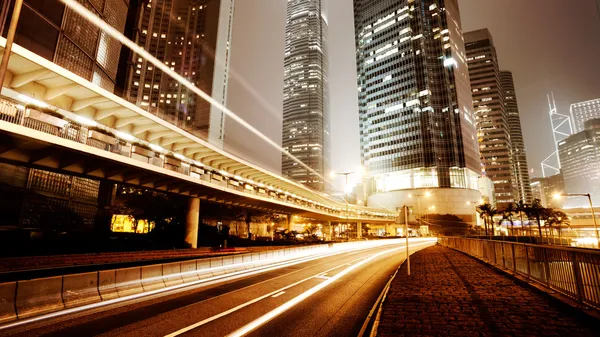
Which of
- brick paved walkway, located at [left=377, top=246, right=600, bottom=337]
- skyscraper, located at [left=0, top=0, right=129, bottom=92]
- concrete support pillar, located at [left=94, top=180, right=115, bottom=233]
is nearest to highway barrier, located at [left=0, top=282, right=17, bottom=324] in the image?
brick paved walkway, located at [left=377, top=246, right=600, bottom=337]

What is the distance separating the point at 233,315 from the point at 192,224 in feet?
86.0

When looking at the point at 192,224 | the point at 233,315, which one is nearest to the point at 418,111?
the point at 192,224

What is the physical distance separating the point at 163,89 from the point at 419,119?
121 m

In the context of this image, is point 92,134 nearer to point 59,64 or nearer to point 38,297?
point 38,297

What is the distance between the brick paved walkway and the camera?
523cm

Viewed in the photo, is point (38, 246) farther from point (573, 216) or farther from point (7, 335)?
point (573, 216)

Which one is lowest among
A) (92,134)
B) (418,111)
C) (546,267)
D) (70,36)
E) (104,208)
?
(546,267)

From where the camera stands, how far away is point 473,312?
6531mm

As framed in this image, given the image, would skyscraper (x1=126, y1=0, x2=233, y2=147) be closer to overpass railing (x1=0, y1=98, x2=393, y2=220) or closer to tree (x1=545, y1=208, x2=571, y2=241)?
overpass railing (x1=0, y1=98, x2=393, y2=220)

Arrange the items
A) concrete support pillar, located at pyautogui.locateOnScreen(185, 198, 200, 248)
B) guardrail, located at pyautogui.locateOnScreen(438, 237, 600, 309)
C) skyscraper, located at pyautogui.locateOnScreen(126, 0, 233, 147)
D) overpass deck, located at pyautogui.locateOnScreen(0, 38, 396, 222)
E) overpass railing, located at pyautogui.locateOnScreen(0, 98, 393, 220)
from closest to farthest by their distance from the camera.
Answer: guardrail, located at pyautogui.locateOnScreen(438, 237, 600, 309), overpass railing, located at pyautogui.locateOnScreen(0, 98, 393, 220), overpass deck, located at pyautogui.locateOnScreen(0, 38, 396, 222), concrete support pillar, located at pyautogui.locateOnScreen(185, 198, 200, 248), skyscraper, located at pyautogui.locateOnScreen(126, 0, 233, 147)

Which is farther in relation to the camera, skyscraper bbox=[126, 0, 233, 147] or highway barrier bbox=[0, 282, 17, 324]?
skyscraper bbox=[126, 0, 233, 147]

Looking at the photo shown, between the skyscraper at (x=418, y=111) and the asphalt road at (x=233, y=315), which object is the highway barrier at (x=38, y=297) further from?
the skyscraper at (x=418, y=111)

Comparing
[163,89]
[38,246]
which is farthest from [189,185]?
[163,89]

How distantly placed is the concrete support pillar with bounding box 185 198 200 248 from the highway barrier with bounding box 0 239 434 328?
16.2 meters
